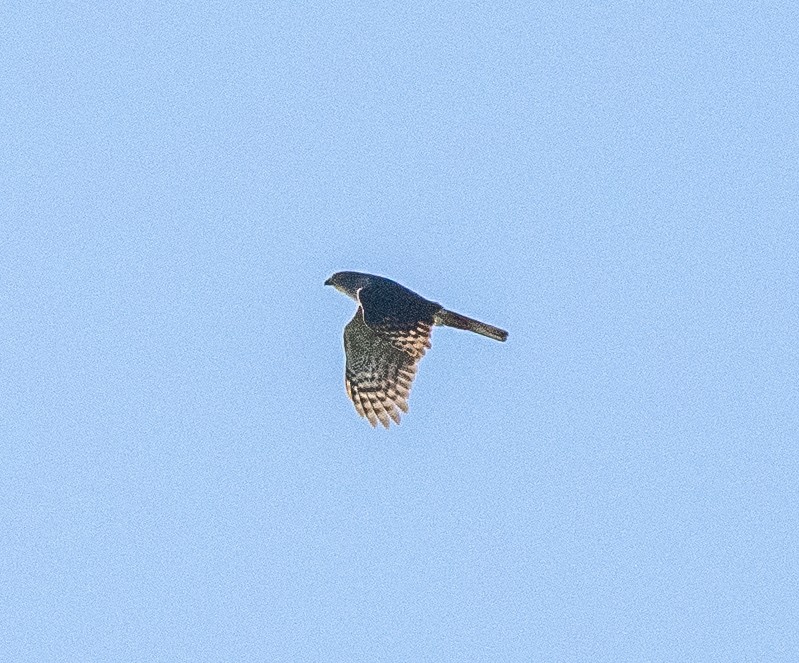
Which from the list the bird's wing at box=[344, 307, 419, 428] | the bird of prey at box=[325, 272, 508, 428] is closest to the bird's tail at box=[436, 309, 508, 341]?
the bird of prey at box=[325, 272, 508, 428]

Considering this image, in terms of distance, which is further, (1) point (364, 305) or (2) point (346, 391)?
(2) point (346, 391)

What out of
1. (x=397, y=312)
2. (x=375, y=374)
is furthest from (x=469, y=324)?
(x=375, y=374)

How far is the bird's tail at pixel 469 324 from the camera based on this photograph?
71.9 ft

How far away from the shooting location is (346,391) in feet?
76.1

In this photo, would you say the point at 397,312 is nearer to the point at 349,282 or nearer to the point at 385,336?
the point at 385,336

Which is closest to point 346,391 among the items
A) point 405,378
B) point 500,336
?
point 405,378

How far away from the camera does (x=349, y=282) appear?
23.2 meters

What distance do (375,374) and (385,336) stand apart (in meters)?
1.03

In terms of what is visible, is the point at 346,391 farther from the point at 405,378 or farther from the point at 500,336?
the point at 500,336

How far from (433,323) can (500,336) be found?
858mm

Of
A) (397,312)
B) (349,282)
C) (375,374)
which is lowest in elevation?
(375,374)

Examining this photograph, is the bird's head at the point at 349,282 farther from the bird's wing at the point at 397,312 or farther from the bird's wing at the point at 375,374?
the bird's wing at the point at 397,312

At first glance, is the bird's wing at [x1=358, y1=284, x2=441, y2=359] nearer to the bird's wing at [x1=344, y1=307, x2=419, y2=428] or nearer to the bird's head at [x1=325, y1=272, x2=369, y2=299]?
→ the bird's wing at [x1=344, y1=307, x2=419, y2=428]

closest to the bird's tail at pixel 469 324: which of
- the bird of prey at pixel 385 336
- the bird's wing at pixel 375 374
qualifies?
the bird of prey at pixel 385 336
